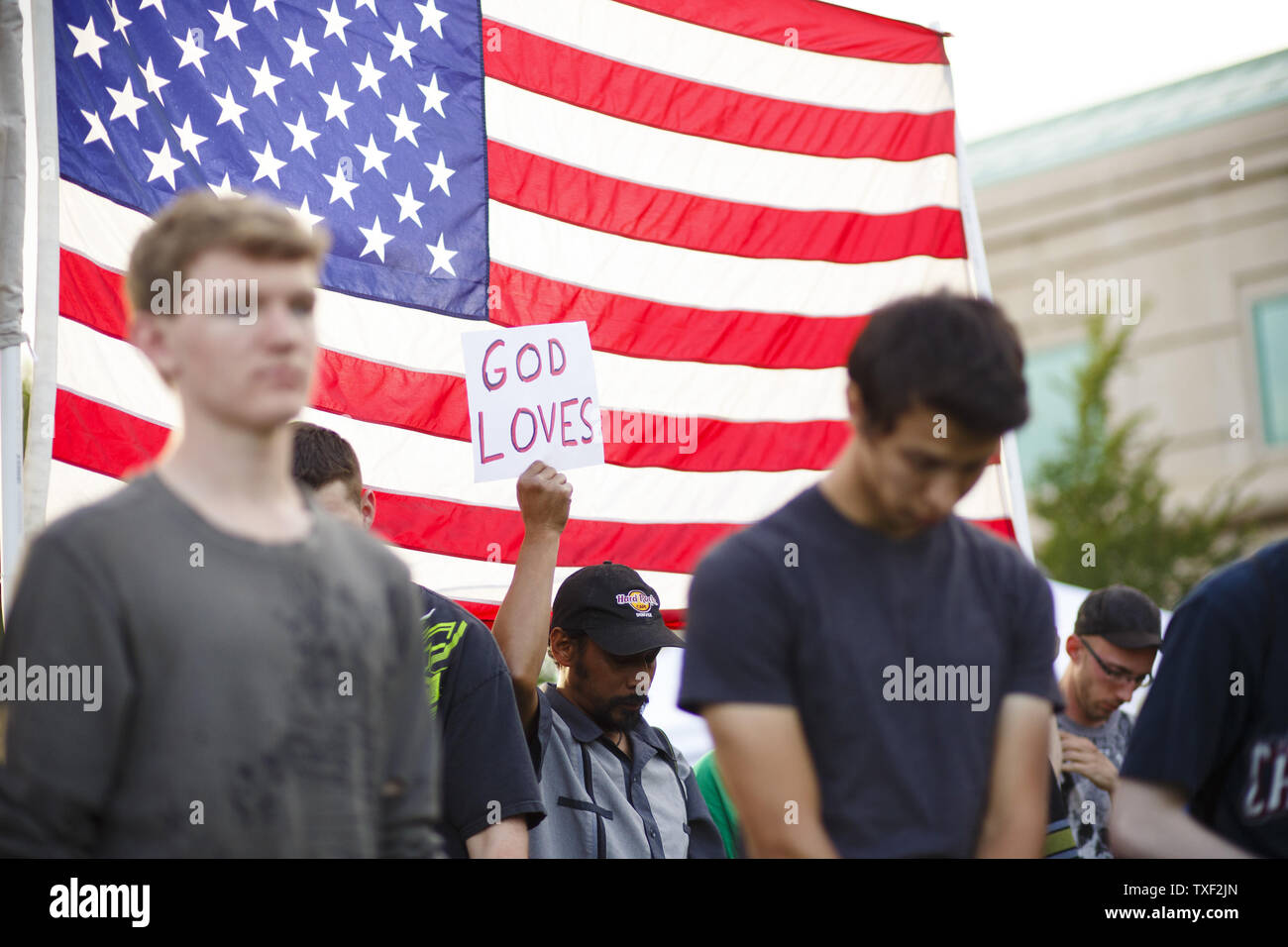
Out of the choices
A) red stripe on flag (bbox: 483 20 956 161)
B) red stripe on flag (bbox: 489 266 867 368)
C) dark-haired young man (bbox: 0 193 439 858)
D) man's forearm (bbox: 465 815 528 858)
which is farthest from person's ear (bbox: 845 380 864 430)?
red stripe on flag (bbox: 483 20 956 161)

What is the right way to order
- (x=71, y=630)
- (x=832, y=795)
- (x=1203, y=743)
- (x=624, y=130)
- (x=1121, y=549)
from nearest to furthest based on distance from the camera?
(x=71, y=630)
(x=832, y=795)
(x=1203, y=743)
(x=624, y=130)
(x=1121, y=549)

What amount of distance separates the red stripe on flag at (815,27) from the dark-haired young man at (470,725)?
346 centimetres

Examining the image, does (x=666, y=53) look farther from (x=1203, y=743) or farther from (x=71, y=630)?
(x=71, y=630)

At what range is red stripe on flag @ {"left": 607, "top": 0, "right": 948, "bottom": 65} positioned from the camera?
630cm

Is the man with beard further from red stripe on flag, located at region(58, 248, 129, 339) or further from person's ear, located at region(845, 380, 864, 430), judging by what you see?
person's ear, located at region(845, 380, 864, 430)

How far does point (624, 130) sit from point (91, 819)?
15.1 ft

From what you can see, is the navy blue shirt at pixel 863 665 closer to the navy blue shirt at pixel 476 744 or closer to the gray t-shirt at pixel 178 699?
the gray t-shirt at pixel 178 699

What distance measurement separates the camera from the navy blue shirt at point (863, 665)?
2312mm

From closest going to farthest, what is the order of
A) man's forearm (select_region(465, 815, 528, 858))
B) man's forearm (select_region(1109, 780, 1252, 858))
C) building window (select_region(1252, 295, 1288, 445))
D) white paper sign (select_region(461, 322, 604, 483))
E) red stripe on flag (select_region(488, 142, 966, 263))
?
man's forearm (select_region(1109, 780, 1252, 858))
man's forearm (select_region(465, 815, 528, 858))
white paper sign (select_region(461, 322, 604, 483))
red stripe on flag (select_region(488, 142, 966, 263))
building window (select_region(1252, 295, 1288, 445))

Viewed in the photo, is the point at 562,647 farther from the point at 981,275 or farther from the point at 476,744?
the point at 981,275

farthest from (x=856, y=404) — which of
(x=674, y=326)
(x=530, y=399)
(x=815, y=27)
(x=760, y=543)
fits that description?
(x=815, y=27)

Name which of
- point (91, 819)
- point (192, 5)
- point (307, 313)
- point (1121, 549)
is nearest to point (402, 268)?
point (192, 5)

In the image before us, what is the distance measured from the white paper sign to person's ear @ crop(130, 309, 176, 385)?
2606 millimetres

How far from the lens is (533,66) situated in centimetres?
575
